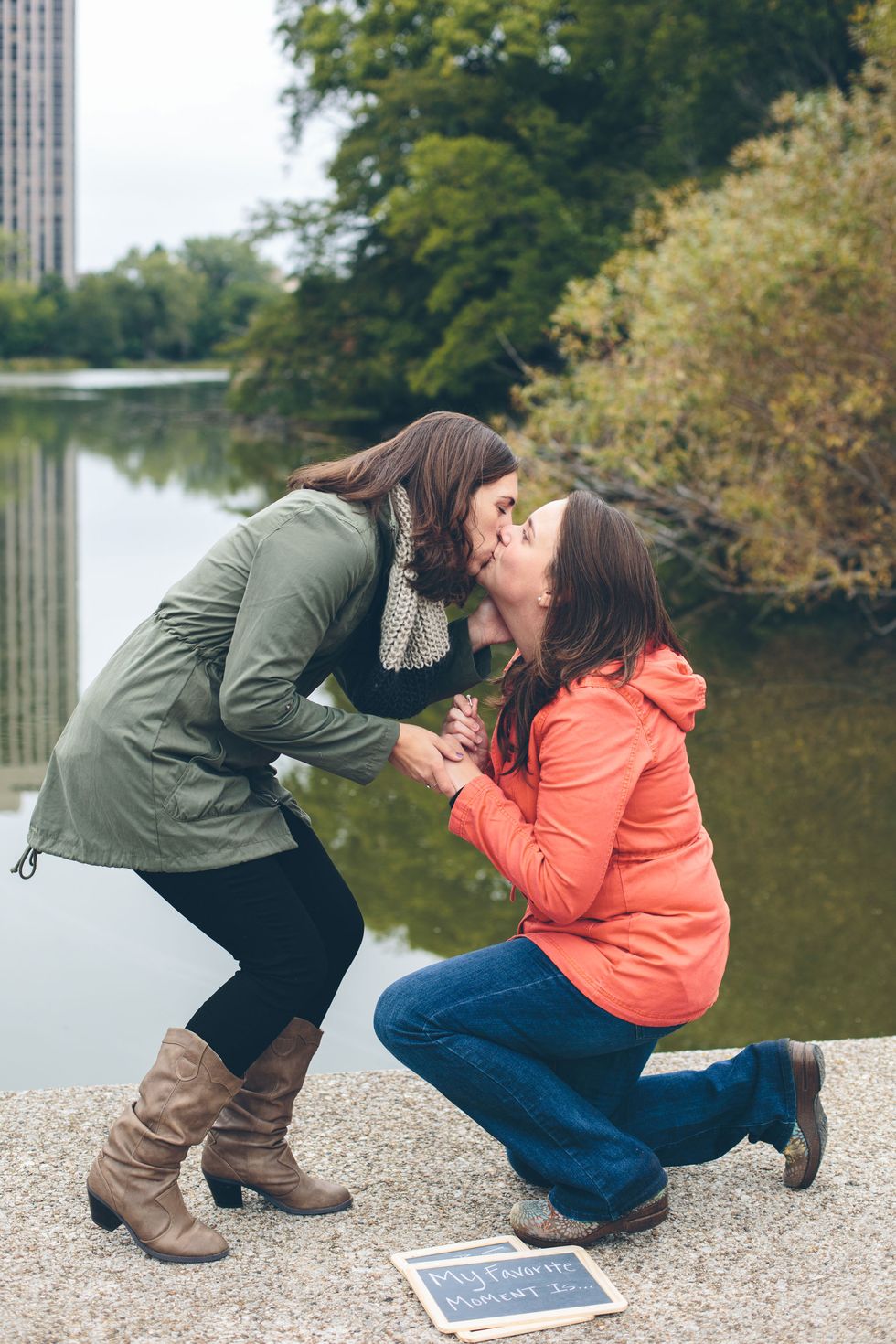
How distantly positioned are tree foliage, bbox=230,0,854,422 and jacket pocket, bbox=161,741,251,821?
2200cm

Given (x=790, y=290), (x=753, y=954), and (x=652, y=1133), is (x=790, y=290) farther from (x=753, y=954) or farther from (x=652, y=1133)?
(x=652, y=1133)

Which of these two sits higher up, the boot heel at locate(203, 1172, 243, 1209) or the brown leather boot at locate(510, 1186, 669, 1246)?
the brown leather boot at locate(510, 1186, 669, 1246)

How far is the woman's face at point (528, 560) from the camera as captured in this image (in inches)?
114

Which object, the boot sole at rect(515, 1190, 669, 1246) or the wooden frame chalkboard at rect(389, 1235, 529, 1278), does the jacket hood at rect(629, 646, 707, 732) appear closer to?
the boot sole at rect(515, 1190, 669, 1246)

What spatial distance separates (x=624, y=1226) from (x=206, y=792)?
1.21 m

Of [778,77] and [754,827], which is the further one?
[778,77]

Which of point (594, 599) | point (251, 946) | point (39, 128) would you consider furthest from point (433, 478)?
point (39, 128)

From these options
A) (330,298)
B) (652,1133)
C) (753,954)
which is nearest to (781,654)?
(753,954)

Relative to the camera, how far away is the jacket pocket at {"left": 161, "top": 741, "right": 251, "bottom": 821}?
275cm

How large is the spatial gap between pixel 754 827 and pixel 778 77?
20.1 meters

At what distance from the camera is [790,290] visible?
12430mm

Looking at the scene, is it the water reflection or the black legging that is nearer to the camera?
the black legging

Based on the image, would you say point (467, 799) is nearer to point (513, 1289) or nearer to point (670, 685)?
point (670, 685)

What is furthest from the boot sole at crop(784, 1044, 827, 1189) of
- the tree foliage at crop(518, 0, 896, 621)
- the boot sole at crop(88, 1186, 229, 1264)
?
the tree foliage at crop(518, 0, 896, 621)
